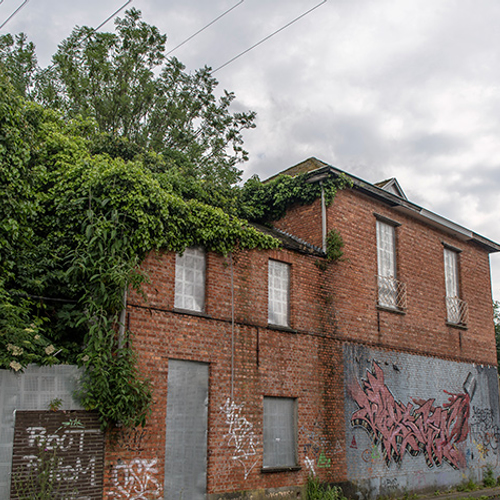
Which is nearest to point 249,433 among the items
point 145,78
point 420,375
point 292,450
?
point 292,450

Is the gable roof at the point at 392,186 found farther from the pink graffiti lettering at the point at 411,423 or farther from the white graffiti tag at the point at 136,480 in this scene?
the white graffiti tag at the point at 136,480

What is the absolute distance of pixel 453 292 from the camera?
751 inches

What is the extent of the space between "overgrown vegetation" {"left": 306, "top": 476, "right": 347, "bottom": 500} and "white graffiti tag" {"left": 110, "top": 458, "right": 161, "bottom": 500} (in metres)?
3.84

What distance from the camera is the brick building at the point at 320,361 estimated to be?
10.7 m

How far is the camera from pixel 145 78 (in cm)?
2306

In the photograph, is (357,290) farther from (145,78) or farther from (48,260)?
(145,78)

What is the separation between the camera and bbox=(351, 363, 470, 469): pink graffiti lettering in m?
14.5

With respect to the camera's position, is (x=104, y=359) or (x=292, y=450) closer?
(x=104, y=359)

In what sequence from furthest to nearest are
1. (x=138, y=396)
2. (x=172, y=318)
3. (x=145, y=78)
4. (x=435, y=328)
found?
(x=145, y=78) < (x=435, y=328) < (x=172, y=318) < (x=138, y=396)

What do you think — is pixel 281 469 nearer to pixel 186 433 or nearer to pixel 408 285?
pixel 186 433

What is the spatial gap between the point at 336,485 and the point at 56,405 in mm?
7109

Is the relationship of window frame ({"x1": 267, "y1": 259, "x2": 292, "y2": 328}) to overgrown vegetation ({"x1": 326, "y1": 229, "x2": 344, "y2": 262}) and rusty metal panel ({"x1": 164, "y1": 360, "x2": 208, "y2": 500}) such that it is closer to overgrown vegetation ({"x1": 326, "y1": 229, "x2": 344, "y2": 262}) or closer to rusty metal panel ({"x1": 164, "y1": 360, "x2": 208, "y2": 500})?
overgrown vegetation ({"x1": 326, "y1": 229, "x2": 344, "y2": 262})

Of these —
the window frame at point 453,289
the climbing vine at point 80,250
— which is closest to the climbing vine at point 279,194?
the climbing vine at point 80,250

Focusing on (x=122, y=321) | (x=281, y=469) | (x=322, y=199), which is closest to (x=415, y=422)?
(x=281, y=469)
